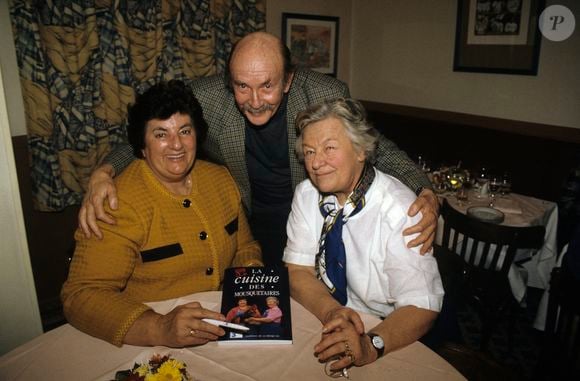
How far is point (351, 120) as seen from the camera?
179cm

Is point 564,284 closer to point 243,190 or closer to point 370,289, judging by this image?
point 370,289

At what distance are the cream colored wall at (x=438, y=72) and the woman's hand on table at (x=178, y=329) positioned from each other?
13.5ft

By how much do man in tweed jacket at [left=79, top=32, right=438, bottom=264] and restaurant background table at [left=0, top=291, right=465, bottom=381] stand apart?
510mm

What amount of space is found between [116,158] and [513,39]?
13.5 feet

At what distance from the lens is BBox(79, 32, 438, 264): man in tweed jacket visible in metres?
1.97

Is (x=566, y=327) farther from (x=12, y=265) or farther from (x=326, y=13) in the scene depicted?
(x=326, y=13)

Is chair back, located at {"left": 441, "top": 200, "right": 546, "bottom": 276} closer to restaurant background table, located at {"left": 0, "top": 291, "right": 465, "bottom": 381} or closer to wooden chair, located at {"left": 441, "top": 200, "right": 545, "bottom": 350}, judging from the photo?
wooden chair, located at {"left": 441, "top": 200, "right": 545, "bottom": 350}

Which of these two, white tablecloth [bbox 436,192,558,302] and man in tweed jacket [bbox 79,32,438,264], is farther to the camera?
white tablecloth [bbox 436,192,558,302]

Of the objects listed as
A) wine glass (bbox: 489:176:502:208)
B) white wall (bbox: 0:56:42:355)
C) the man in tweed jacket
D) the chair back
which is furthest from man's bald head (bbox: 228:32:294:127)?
wine glass (bbox: 489:176:502:208)

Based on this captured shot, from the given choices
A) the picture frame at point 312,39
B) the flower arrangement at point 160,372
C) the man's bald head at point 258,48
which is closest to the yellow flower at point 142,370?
the flower arrangement at point 160,372

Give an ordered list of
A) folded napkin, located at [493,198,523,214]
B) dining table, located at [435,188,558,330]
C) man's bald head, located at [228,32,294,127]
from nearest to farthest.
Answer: man's bald head, located at [228,32,294,127], dining table, located at [435,188,558,330], folded napkin, located at [493,198,523,214]

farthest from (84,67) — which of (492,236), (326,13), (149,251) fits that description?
(492,236)

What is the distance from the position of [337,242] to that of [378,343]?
0.54 metres

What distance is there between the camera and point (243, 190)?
2.61m
